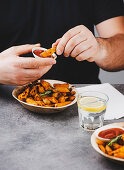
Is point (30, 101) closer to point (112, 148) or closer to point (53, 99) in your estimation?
point (53, 99)

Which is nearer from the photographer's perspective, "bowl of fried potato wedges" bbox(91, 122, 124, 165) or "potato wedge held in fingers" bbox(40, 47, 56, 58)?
"bowl of fried potato wedges" bbox(91, 122, 124, 165)

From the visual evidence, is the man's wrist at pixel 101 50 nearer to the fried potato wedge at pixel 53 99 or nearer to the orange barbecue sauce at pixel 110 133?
the fried potato wedge at pixel 53 99

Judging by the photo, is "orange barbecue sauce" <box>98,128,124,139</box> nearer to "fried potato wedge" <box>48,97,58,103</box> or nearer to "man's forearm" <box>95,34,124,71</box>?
"fried potato wedge" <box>48,97,58,103</box>

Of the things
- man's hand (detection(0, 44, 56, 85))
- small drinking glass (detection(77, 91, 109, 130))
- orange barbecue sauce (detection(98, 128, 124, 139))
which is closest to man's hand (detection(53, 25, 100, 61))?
man's hand (detection(0, 44, 56, 85))

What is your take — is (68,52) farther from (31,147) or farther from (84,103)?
(31,147)

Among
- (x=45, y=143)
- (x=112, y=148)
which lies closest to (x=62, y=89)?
(x=45, y=143)


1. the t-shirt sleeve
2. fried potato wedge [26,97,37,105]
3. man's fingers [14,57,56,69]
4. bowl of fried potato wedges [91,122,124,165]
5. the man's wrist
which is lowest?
bowl of fried potato wedges [91,122,124,165]

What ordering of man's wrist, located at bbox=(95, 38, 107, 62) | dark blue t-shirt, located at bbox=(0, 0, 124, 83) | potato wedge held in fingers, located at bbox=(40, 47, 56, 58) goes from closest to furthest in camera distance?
potato wedge held in fingers, located at bbox=(40, 47, 56, 58)
man's wrist, located at bbox=(95, 38, 107, 62)
dark blue t-shirt, located at bbox=(0, 0, 124, 83)
